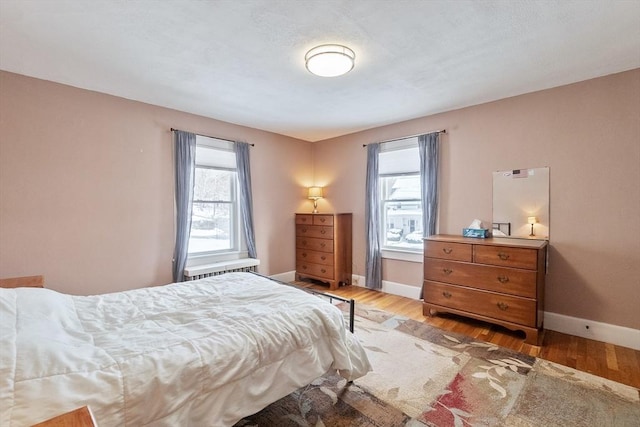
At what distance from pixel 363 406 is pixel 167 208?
3096mm

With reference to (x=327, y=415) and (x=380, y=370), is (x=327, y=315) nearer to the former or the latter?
(x=327, y=415)

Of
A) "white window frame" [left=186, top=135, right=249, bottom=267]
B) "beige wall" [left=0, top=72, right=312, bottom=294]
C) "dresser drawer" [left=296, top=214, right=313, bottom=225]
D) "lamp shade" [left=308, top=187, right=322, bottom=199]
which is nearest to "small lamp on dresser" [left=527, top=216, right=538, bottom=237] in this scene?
"dresser drawer" [left=296, top=214, right=313, bottom=225]

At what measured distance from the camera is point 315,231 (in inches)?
186

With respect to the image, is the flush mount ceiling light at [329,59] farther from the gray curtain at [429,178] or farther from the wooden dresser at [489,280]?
the wooden dresser at [489,280]

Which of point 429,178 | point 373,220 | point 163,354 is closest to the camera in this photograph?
point 163,354

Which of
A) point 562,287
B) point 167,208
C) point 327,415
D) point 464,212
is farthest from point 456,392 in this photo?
point 167,208

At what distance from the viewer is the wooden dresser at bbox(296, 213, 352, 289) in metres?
4.50

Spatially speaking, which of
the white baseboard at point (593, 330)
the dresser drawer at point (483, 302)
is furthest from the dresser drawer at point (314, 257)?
the white baseboard at point (593, 330)

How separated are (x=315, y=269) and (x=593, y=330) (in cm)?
339

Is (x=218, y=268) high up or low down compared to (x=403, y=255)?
down

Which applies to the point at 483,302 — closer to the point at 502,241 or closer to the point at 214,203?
the point at 502,241

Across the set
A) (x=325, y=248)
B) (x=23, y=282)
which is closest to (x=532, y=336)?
(x=325, y=248)

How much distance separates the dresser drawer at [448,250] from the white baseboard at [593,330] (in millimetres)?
A: 1080

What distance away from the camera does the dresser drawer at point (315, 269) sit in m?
4.55
